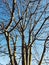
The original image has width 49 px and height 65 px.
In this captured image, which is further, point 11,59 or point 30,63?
point 30,63

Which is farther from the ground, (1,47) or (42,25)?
(42,25)

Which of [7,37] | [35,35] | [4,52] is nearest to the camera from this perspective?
[7,37]

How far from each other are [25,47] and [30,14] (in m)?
1.87

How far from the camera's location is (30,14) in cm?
1175

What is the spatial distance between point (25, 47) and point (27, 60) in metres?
0.73

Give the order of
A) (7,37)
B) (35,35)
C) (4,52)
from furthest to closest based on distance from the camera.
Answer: (35,35) → (4,52) → (7,37)

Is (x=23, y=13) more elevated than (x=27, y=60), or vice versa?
(x=23, y=13)

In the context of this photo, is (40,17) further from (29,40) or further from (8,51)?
(8,51)

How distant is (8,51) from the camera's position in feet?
35.4

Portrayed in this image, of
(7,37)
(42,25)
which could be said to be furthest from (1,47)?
(42,25)

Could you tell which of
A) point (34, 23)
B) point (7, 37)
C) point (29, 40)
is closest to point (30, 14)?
point (34, 23)

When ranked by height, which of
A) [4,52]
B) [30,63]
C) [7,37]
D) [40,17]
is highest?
[40,17]

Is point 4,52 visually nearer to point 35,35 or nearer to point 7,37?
point 7,37

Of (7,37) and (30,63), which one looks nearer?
(7,37)
